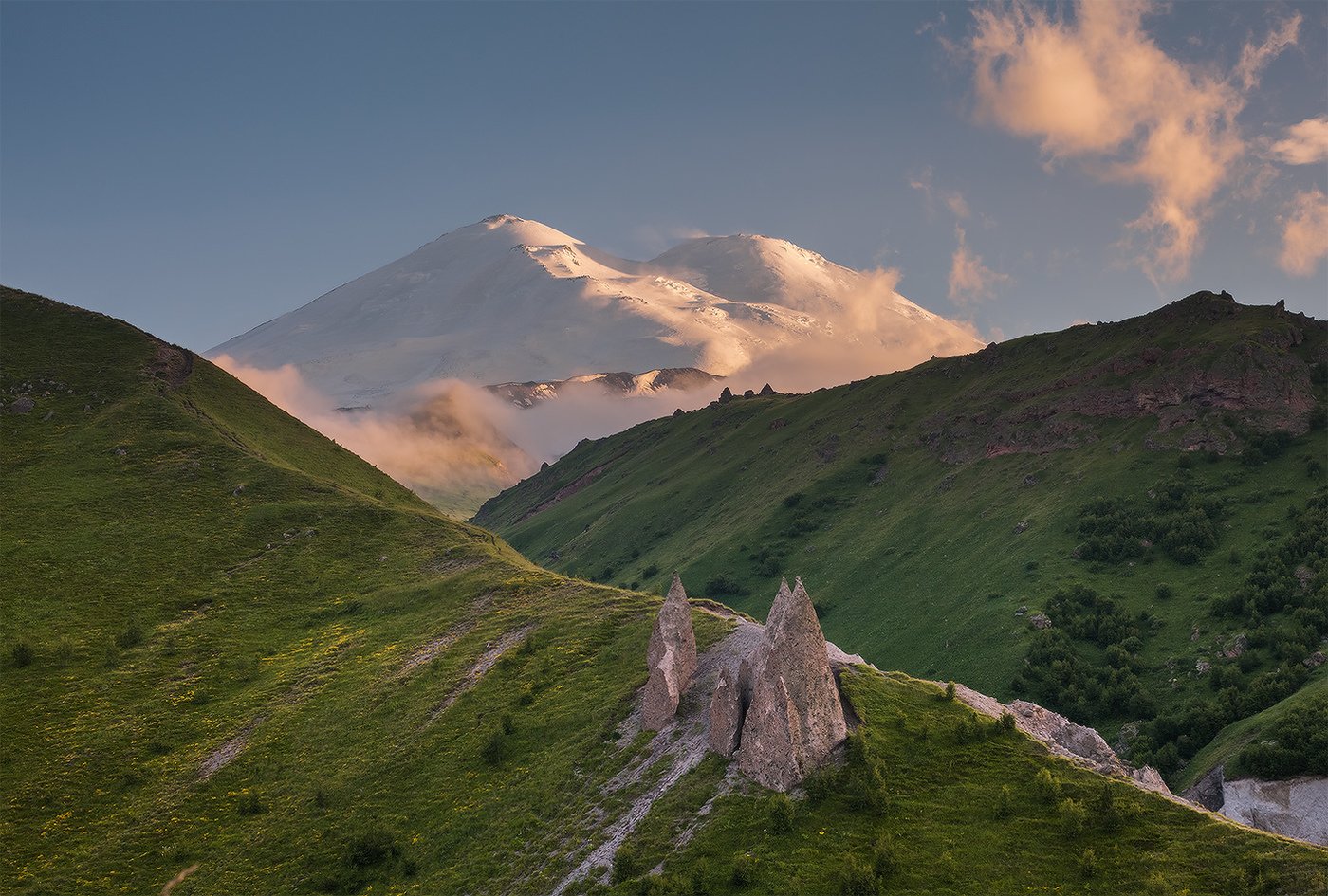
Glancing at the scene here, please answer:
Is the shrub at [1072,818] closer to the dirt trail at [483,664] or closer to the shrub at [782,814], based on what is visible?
the shrub at [782,814]

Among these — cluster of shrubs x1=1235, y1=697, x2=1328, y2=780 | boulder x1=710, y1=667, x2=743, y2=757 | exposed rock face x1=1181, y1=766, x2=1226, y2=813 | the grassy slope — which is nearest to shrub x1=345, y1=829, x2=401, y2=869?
boulder x1=710, y1=667, x2=743, y2=757

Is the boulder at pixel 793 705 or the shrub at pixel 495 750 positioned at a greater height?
the boulder at pixel 793 705

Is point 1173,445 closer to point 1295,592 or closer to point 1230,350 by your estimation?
point 1230,350

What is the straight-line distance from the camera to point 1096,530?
128 meters

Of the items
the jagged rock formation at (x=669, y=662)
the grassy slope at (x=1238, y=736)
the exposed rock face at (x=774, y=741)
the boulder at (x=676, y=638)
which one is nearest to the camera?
the exposed rock face at (x=774, y=741)

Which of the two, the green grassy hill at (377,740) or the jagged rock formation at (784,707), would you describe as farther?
the jagged rock formation at (784,707)

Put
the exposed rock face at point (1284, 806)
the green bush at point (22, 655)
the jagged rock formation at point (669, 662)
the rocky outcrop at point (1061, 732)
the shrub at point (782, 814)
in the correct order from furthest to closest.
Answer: the green bush at point (22, 655) → the exposed rock face at point (1284, 806) → the rocky outcrop at point (1061, 732) → the jagged rock formation at point (669, 662) → the shrub at point (782, 814)

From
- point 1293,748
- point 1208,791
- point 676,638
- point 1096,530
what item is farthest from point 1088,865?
point 1096,530

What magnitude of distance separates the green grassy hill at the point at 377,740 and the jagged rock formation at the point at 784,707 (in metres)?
1.45

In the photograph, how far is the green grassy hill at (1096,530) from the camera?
97312 mm

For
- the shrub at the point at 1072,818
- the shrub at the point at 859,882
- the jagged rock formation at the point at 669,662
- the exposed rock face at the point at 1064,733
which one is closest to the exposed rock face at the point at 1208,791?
the exposed rock face at the point at 1064,733

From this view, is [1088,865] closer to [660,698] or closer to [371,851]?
[660,698]

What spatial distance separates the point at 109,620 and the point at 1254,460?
15266 cm

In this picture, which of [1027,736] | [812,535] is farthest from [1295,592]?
[812,535]
